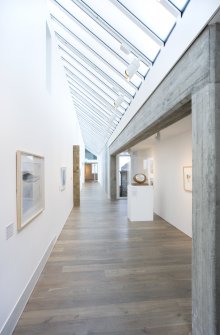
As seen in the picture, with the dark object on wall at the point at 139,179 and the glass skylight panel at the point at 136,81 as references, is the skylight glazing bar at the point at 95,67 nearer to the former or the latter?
the glass skylight panel at the point at 136,81

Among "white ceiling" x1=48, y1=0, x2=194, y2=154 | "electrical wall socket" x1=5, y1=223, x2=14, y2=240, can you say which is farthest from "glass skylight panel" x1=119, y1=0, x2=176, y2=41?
"electrical wall socket" x1=5, y1=223, x2=14, y2=240

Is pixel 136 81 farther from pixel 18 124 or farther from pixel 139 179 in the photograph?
pixel 139 179

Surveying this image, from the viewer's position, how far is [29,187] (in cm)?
253

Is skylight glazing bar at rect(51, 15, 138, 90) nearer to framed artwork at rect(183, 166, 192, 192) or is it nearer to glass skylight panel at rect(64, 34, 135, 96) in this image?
glass skylight panel at rect(64, 34, 135, 96)

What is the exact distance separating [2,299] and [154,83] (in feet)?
9.87

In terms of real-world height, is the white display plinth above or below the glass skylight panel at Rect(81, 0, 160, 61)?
below

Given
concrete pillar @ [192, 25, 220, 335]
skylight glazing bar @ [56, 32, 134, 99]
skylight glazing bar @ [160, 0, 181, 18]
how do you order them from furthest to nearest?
skylight glazing bar @ [56, 32, 134, 99], skylight glazing bar @ [160, 0, 181, 18], concrete pillar @ [192, 25, 220, 335]

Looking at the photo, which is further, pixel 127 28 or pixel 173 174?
pixel 173 174

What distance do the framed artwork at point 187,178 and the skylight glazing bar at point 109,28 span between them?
9.10ft

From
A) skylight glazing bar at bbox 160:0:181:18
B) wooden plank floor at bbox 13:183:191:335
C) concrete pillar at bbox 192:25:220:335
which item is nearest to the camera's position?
concrete pillar at bbox 192:25:220:335

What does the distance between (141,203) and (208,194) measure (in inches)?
187

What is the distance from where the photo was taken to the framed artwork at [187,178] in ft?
15.3

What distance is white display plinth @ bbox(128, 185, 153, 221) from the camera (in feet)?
20.0

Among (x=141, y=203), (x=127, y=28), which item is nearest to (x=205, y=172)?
(x=127, y=28)
